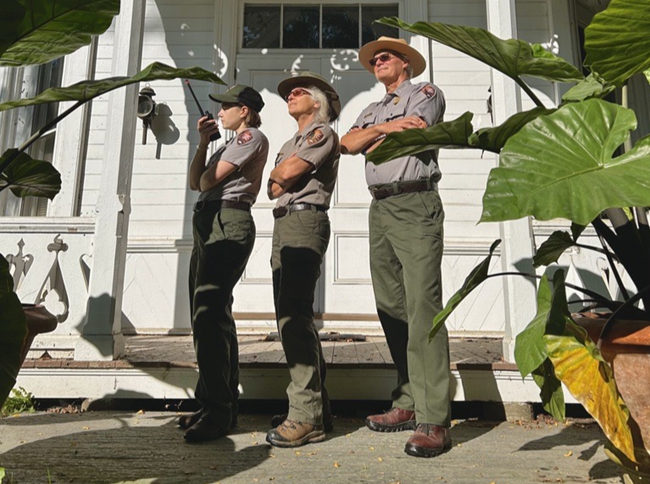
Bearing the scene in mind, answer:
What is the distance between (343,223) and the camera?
4.35 meters

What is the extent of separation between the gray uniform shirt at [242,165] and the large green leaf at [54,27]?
0.90 meters

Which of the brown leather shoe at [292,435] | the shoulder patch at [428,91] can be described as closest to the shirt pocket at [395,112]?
the shoulder patch at [428,91]

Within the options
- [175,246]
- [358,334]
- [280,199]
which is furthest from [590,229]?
[175,246]

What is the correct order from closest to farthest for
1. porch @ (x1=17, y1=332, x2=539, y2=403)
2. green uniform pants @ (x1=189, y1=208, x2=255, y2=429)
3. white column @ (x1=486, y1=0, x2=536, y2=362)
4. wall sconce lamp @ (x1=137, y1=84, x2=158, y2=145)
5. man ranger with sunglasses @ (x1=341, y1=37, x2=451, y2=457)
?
1. man ranger with sunglasses @ (x1=341, y1=37, x2=451, y2=457)
2. green uniform pants @ (x1=189, y1=208, x2=255, y2=429)
3. porch @ (x1=17, y1=332, x2=539, y2=403)
4. white column @ (x1=486, y1=0, x2=536, y2=362)
5. wall sconce lamp @ (x1=137, y1=84, x2=158, y2=145)

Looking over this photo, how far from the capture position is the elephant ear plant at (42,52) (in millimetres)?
1148

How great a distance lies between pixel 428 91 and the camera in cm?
221

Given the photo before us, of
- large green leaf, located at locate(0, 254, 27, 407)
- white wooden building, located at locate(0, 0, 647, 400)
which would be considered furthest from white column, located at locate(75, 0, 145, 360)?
large green leaf, located at locate(0, 254, 27, 407)

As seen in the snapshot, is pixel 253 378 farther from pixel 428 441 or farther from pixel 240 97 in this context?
pixel 240 97

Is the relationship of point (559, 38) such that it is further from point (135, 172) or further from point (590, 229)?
point (135, 172)

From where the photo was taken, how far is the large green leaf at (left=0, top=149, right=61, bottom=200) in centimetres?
179

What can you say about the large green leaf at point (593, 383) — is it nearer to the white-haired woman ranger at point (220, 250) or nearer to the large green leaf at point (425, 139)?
the large green leaf at point (425, 139)

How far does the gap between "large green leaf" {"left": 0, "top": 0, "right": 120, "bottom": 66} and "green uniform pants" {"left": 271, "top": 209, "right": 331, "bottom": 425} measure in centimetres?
108

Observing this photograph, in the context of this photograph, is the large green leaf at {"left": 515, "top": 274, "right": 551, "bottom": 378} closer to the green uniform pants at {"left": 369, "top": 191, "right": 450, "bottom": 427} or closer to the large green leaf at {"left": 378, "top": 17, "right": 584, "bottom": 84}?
the large green leaf at {"left": 378, "top": 17, "right": 584, "bottom": 84}

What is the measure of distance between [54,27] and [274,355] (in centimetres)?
209
